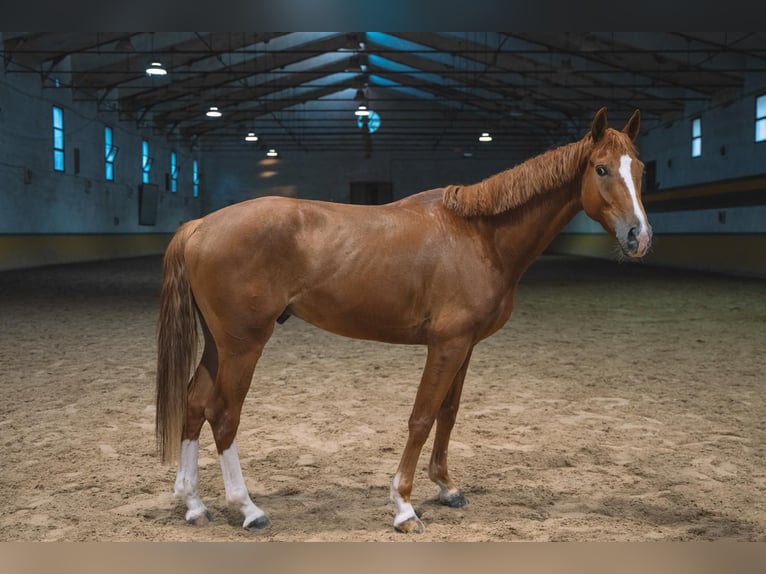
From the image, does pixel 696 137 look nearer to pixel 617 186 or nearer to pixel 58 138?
pixel 58 138

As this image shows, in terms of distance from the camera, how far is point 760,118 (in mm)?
18609

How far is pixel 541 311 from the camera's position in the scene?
11234 mm

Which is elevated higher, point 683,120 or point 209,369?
point 683,120

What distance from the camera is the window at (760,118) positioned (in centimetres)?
1844

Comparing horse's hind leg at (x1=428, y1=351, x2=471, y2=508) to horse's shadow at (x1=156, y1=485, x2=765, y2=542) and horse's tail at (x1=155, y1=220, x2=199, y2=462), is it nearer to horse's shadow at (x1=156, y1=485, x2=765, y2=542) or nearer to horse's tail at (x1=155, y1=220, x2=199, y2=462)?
horse's shadow at (x1=156, y1=485, x2=765, y2=542)

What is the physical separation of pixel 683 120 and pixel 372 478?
956 inches

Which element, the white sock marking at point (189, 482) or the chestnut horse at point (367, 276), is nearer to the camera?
the chestnut horse at point (367, 276)

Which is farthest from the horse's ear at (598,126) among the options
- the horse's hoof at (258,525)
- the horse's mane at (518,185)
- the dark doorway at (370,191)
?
the dark doorway at (370,191)

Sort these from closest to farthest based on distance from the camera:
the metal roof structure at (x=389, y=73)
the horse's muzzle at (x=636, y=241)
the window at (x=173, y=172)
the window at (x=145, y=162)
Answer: the horse's muzzle at (x=636, y=241) < the metal roof structure at (x=389, y=73) < the window at (x=145, y=162) < the window at (x=173, y=172)

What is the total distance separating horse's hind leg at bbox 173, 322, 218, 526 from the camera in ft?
10.2

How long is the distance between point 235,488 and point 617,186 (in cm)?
211

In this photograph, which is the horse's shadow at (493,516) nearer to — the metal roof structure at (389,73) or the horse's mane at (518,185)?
the horse's mane at (518,185)
